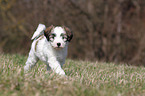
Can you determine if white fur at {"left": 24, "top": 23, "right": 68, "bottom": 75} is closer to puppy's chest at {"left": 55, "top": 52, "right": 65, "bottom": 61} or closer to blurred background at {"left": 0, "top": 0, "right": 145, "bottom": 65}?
puppy's chest at {"left": 55, "top": 52, "right": 65, "bottom": 61}

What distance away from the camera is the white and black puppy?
13.8ft

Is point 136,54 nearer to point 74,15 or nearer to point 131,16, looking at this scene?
point 131,16

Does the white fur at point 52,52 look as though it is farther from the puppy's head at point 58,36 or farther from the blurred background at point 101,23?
the blurred background at point 101,23

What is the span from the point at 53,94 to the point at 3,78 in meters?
0.88

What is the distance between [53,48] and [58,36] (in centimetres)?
38

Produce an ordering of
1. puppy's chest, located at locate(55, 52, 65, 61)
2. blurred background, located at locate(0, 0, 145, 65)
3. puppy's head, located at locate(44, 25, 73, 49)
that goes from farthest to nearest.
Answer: blurred background, located at locate(0, 0, 145, 65) < puppy's chest, located at locate(55, 52, 65, 61) < puppy's head, located at locate(44, 25, 73, 49)

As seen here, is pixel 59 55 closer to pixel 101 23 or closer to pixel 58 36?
pixel 58 36

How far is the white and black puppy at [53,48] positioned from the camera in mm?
4211

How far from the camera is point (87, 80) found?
4.22 metres

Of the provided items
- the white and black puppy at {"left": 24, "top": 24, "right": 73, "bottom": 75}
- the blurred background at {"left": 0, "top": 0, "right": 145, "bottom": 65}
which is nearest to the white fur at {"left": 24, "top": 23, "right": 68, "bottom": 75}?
the white and black puppy at {"left": 24, "top": 24, "right": 73, "bottom": 75}

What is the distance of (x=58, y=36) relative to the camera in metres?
4.22

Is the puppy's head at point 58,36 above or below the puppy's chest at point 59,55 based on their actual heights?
above

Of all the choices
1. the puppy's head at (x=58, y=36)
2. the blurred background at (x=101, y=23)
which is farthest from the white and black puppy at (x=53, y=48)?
the blurred background at (x=101, y=23)

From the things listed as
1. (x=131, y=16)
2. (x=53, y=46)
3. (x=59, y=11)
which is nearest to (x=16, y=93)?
(x=53, y=46)
